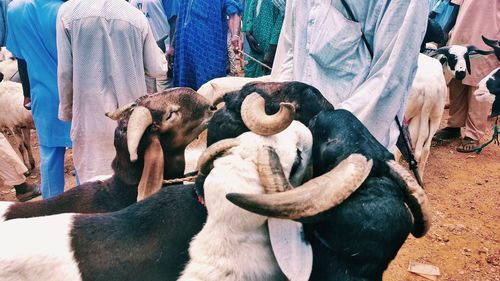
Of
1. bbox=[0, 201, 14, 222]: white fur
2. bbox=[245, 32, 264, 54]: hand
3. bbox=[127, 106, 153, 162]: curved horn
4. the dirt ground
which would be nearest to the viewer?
bbox=[0, 201, 14, 222]: white fur

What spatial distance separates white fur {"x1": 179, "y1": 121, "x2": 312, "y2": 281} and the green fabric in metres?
5.02

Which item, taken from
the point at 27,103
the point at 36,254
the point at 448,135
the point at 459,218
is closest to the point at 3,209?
the point at 36,254

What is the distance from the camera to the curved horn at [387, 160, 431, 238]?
4.49ft

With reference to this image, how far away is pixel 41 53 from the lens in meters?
3.43

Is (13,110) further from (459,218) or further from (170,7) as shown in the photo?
(459,218)

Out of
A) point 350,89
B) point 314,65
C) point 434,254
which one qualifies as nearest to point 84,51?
point 314,65

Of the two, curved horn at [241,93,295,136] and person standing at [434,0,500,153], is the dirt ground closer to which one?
person standing at [434,0,500,153]

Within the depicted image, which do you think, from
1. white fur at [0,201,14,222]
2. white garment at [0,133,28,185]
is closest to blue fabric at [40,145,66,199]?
white garment at [0,133,28,185]

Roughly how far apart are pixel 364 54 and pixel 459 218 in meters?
3.33

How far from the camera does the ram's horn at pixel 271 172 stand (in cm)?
138

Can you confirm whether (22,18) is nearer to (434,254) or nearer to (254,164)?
(254,164)

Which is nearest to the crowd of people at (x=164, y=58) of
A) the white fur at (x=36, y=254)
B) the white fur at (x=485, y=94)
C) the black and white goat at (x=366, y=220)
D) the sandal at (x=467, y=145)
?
the black and white goat at (x=366, y=220)

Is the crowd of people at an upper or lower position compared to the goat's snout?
upper

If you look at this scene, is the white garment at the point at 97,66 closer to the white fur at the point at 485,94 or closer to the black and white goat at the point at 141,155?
the black and white goat at the point at 141,155
